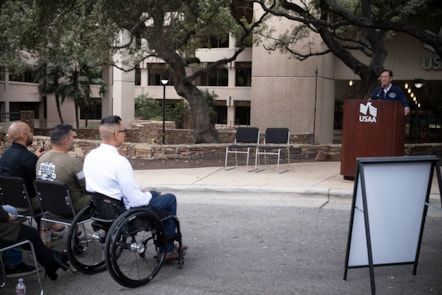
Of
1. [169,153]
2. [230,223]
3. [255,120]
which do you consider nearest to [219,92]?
[255,120]

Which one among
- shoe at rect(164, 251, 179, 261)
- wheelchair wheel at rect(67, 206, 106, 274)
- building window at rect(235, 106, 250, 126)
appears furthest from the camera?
building window at rect(235, 106, 250, 126)

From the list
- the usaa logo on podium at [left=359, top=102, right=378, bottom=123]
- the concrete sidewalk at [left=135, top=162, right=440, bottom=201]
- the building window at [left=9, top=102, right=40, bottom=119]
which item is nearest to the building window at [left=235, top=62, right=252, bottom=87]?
the building window at [left=9, top=102, right=40, bottom=119]

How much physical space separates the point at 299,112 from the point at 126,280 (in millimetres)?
19993

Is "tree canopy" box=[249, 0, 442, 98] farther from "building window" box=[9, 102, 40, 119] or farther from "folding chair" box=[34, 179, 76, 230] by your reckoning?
"building window" box=[9, 102, 40, 119]

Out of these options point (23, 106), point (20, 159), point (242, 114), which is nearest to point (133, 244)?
point (20, 159)

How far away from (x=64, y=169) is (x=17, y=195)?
2.05ft

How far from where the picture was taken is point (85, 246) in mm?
5926

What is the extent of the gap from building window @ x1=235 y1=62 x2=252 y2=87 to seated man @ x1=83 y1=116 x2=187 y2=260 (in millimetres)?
35331

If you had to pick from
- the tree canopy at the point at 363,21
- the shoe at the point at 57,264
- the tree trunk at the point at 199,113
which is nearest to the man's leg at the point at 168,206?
the shoe at the point at 57,264

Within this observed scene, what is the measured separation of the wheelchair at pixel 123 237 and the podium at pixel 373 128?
489 centimetres

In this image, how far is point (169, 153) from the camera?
13750 mm

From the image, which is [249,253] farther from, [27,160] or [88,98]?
[88,98]

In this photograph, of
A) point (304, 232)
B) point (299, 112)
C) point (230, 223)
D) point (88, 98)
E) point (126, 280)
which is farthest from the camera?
point (88, 98)

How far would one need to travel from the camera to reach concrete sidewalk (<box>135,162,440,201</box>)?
9.06 m
